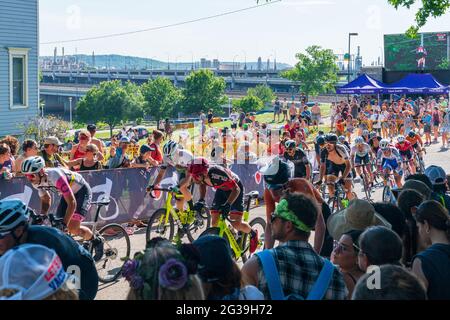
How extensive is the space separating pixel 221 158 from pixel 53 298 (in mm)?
14448

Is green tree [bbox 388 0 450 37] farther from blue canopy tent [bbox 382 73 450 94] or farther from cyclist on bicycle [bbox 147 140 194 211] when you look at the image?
blue canopy tent [bbox 382 73 450 94]

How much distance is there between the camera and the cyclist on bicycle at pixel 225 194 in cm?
985

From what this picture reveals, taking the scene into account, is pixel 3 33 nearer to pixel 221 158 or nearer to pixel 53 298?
pixel 221 158

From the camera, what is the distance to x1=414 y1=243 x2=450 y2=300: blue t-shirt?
174 inches

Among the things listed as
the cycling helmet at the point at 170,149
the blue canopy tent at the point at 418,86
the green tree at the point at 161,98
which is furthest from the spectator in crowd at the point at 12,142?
the green tree at the point at 161,98

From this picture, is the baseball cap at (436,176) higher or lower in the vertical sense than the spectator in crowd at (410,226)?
higher

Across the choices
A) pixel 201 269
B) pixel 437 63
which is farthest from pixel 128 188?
pixel 437 63

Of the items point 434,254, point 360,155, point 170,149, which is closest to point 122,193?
point 170,149

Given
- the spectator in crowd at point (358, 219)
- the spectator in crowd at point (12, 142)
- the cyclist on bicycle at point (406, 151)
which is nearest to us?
the spectator in crowd at point (358, 219)

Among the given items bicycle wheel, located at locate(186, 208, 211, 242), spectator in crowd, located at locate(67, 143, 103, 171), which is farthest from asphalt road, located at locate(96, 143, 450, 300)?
spectator in crowd, located at locate(67, 143, 103, 171)

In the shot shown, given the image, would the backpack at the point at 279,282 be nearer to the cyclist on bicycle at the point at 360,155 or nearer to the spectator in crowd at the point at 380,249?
the spectator in crowd at the point at 380,249

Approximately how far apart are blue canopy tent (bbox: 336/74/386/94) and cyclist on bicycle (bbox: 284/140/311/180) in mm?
23888

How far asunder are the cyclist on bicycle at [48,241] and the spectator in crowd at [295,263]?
1.23 metres

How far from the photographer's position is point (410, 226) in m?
6.20
